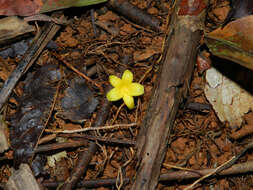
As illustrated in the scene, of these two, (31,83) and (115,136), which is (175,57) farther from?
(31,83)

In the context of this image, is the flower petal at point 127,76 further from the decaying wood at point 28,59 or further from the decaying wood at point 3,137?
the decaying wood at point 3,137

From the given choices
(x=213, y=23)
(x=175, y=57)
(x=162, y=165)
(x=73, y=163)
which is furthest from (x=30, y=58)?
(x=213, y=23)

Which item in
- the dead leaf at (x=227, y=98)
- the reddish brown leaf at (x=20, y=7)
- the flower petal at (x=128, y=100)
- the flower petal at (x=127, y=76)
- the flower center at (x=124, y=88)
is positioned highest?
the reddish brown leaf at (x=20, y=7)

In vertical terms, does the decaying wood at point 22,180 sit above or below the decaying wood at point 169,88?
below

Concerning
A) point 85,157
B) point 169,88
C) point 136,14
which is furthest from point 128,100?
point 136,14

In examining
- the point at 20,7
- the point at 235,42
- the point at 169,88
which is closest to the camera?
the point at 169,88

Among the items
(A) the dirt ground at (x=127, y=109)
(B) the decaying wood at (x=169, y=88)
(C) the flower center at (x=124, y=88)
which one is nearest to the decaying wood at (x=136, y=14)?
(A) the dirt ground at (x=127, y=109)

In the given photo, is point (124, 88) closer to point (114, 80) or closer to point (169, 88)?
point (114, 80)
